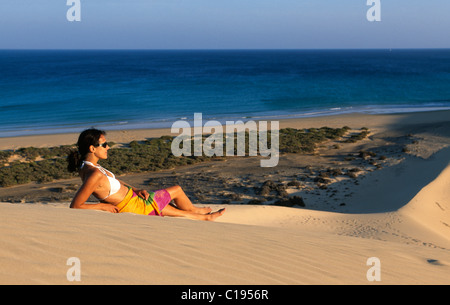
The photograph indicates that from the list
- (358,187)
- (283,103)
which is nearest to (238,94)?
(283,103)

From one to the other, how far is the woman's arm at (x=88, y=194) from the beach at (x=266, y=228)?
16 centimetres

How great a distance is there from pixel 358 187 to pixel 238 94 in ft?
110

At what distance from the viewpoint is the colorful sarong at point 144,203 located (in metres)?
5.25

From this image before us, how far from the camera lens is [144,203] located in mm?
5422

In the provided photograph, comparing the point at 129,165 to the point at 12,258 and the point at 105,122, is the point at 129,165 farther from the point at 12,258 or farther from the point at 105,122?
the point at 105,122

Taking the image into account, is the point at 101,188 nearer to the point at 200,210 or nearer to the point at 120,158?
the point at 200,210

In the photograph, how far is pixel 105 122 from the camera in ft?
94.9

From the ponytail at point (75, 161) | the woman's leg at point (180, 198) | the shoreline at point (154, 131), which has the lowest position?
the shoreline at point (154, 131)

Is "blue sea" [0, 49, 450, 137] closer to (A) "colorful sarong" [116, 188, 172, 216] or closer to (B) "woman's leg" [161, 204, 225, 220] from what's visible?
(B) "woman's leg" [161, 204, 225, 220]

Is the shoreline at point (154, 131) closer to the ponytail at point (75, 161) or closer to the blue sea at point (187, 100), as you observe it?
the blue sea at point (187, 100)

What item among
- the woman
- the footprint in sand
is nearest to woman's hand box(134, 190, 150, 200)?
the woman

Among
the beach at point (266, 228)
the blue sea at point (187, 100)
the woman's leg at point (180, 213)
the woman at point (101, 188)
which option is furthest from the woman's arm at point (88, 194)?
→ the blue sea at point (187, 100)

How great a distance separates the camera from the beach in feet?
10.3

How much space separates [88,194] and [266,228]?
88.3 inches
